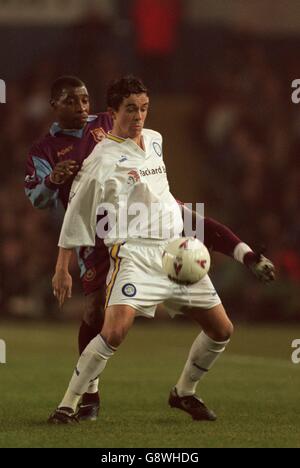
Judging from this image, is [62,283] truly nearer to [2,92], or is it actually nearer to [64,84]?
[64,84]

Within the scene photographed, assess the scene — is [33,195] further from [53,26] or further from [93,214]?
[53,26]

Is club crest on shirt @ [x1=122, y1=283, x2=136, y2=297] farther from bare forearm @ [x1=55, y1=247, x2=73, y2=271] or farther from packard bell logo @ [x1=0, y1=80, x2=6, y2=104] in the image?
packard bell logo @ [x1=0, y1=80, x2=6, y2=104]

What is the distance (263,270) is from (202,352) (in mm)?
665

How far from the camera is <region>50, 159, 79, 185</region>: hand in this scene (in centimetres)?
747

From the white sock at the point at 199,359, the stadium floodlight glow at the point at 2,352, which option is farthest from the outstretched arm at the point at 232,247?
the stadium floodlight glow at the point at 2,352

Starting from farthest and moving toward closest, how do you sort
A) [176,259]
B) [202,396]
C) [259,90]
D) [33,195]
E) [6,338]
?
[259,90]
[6,338]
[202,396]
[33,195]
[176,259]

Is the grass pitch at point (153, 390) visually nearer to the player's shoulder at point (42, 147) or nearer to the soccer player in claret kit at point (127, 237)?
the soccer player in claret kit at point (127, 237)

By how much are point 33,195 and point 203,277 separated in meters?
1.23

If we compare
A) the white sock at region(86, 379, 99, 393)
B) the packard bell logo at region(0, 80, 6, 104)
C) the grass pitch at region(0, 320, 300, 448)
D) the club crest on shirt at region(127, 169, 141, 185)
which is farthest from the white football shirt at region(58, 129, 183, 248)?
the packard bell logo at region(0, 80, 6, 104)

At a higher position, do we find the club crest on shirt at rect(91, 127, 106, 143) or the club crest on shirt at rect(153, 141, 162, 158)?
the club crest on shirt at rect(91, 127, 106, 143)

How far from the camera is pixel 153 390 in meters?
9.19

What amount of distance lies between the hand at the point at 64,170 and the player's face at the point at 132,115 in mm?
319
